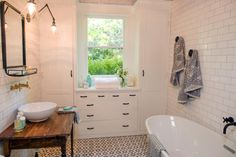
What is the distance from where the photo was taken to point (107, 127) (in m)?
3.65

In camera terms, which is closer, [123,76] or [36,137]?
[36,137]

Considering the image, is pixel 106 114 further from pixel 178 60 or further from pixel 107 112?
pixel 178 60

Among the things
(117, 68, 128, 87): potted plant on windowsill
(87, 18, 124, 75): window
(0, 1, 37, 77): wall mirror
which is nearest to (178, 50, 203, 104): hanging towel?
(117, 68, 128, 87): potted plant on windowsill

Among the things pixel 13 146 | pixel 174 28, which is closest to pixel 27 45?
pixel 13 146

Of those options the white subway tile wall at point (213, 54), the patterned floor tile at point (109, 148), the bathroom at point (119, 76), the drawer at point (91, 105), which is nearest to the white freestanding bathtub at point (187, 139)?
the bathroom at point (119, 76)

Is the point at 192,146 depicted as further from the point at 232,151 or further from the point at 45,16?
the point at 45,16

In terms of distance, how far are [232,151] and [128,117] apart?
6.57ft

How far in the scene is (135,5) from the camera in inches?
148

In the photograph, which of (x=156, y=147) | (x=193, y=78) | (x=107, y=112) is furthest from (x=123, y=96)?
(x=156, y=147)

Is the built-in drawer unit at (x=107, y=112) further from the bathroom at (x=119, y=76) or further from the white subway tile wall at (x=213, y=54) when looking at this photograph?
the white subway tile wall at (x=213, y=54)

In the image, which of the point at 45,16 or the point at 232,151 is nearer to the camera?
the point at 232,151

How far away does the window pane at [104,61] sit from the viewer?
4008 mm

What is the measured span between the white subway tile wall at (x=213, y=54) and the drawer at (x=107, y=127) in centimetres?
107

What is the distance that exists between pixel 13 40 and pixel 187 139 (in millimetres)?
2513
